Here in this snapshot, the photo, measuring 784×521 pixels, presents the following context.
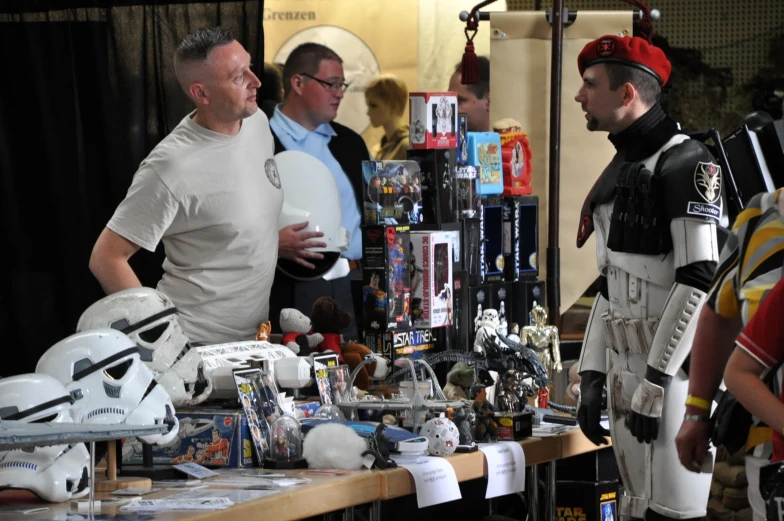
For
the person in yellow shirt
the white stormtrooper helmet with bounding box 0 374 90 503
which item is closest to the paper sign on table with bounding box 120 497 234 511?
the white stormtrooper helmet with bounding box 0 374 90 503

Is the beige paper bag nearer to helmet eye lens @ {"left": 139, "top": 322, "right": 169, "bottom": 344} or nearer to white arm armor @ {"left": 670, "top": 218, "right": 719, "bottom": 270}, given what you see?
white arm armor @ {"left": 670, "top": 218, "right": 719, "bottom": 270}

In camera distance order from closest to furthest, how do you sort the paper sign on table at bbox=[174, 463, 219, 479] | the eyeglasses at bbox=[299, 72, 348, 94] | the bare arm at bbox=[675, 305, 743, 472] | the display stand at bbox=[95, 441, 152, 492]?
the bare arm at bbox=[675, 305, 743, 472] < the display stand at bbox=[95, 441, 152, 492] < the paper sign on table at bbox=[174, 463, 219, 479] < the eyeglasses at bbox=[299, 72, 348, 94]

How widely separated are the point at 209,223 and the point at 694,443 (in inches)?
65.8

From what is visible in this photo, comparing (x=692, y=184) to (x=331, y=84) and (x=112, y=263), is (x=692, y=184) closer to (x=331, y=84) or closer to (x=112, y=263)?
(x=112, y=263)

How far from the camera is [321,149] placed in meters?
5.50

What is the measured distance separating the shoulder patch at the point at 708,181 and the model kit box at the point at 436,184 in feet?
3.21

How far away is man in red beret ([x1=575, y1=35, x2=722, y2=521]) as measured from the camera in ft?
10.5

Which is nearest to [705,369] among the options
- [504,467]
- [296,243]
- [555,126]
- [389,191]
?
[504,467]

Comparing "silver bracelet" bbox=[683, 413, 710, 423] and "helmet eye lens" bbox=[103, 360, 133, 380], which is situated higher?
"helmet eye lens" bbox=[103, 360, 133, 380]

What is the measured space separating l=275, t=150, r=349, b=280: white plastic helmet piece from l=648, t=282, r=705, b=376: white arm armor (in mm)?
1573

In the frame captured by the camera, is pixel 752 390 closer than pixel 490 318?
Yes

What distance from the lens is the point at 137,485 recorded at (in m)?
2.71

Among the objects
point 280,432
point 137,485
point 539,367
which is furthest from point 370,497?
point 539,367

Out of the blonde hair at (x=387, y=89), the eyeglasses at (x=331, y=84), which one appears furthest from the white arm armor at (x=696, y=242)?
the blonde hair at (x=387, y=89)
